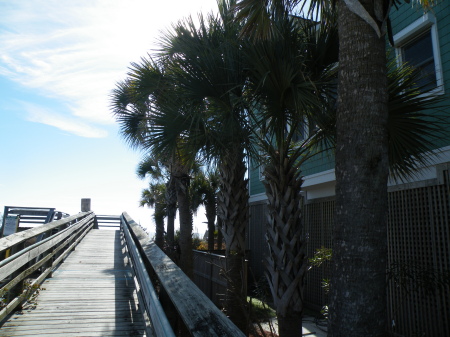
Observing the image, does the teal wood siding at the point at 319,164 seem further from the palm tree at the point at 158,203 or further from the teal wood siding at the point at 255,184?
the palm tree at the point at 158,203

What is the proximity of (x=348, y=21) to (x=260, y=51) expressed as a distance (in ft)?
6.06

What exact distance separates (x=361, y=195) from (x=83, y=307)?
378cm

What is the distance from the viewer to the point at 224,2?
748cm

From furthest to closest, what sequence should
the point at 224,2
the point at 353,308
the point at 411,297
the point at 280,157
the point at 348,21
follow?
the point at 224,2
the point at 411,297
the point at 280,157
the point at 348,21
the point at 353,308

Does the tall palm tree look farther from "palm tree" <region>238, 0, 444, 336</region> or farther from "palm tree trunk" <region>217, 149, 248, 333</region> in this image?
"palm tree" <region>238, 0, 444, 336</region>

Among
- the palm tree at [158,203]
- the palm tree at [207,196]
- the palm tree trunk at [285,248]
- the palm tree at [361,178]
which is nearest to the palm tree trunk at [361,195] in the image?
the palm tree at [361,178]

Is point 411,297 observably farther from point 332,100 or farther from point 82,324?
point 82,324

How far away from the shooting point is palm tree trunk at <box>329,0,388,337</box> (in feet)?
10.9

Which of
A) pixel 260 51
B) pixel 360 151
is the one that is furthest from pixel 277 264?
pixel 260 51

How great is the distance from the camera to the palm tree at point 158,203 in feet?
62.4

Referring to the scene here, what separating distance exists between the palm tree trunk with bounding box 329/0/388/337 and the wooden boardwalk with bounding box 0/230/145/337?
2.22 meters

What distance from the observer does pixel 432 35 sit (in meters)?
8.09

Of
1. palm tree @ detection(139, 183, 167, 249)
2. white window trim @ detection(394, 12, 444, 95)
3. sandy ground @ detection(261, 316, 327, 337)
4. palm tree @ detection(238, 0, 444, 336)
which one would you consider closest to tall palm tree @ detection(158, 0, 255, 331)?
sandy ground @ detection(261, 316, 327, 337)

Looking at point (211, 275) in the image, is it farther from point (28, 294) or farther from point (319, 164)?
point (28, 294)
